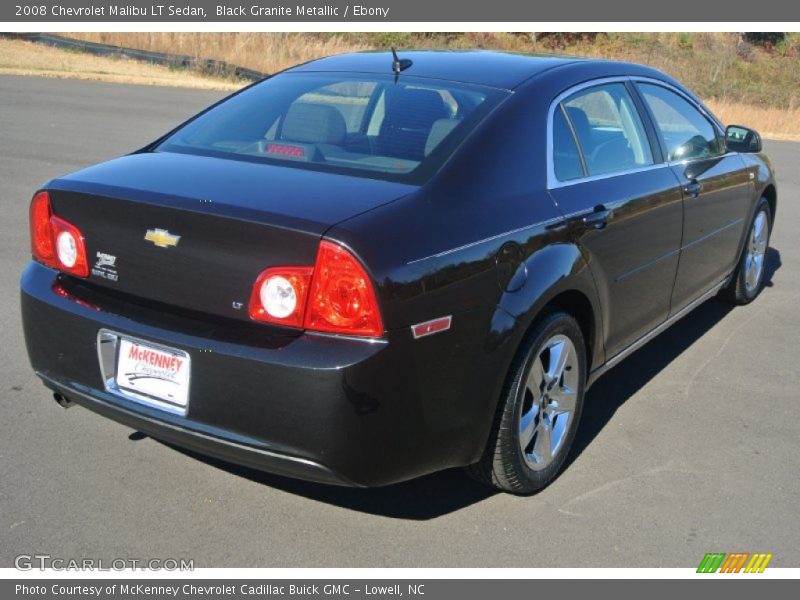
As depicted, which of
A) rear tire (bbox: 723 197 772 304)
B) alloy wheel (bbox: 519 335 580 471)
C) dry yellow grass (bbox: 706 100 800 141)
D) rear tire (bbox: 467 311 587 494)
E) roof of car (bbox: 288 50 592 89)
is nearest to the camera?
rear tire (bbox: 467 311 587 494)

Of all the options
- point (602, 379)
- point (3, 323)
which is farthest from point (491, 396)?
point (3, 323)

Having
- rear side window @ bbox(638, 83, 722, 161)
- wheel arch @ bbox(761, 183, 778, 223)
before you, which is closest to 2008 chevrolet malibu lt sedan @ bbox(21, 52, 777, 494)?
rear side window @ bbox(638, 83, 722, 161)

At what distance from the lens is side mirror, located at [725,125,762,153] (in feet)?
19.7

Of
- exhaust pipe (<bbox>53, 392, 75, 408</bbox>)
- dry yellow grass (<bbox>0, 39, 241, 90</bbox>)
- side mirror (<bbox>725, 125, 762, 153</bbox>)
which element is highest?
side mirror (<bbox>725, 125, 762, 153</bbox>)

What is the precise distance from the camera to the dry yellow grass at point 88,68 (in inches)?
873

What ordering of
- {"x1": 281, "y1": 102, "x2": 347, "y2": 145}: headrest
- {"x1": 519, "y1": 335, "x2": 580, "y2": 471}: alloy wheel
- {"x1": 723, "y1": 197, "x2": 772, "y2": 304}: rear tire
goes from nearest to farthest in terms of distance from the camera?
{"x1": 519, "y1": 335, "x2": 580, "y2": 471}: alloy wheel < {"x1": 281, "y1": 102, "x2": 347, "y2": 145}: headrest < {"x1": 723, "y1": 197, "x2": 772, "y2": 304}: rear tire

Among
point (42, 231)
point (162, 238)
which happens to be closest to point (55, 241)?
point (42, 231)

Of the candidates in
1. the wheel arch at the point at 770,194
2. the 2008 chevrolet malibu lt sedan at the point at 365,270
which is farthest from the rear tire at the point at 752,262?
the 2008 chevrolet malibu lt sedan at the point at 365,270

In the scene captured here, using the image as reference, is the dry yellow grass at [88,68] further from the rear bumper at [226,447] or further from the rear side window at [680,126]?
the rear bumper at [226,447]

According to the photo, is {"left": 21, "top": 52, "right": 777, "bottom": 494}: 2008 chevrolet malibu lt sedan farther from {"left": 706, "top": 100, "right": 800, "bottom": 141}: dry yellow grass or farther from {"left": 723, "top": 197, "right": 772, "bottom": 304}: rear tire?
{"left": 706, "top": 100, "right": 800, "bottom": 141}: dry yellow grass

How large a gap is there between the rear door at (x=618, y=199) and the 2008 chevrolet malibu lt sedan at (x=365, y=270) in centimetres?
2

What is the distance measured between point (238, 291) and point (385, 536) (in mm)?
1129

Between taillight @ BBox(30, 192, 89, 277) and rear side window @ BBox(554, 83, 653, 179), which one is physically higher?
rear side window @ BBox(554, 83, 653, 179)

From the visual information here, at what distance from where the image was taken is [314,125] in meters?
4.17
